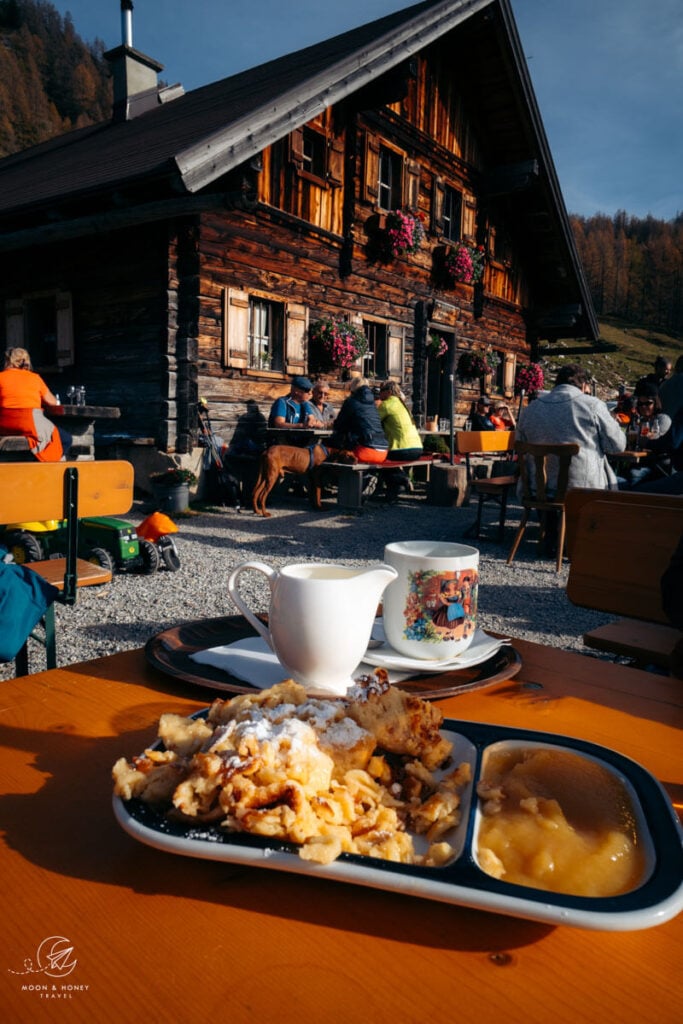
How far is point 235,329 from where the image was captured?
9.10 metres

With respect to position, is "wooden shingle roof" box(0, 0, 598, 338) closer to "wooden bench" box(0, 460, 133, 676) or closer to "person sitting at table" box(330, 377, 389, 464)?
"person sitting at table" box(330, 377, 389, 464)

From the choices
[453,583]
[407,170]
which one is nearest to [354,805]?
[453,583]

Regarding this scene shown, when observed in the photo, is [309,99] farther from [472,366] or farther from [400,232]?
[472,366]

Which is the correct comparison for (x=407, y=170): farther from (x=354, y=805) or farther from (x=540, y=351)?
(x=354, y=805)

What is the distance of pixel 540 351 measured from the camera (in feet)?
59.2

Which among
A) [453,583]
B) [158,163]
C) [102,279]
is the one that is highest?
[158,163]

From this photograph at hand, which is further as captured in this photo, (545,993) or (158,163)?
(158,163)

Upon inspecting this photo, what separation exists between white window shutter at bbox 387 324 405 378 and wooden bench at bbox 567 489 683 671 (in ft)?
32.1

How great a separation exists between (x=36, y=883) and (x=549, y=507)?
5.58 m

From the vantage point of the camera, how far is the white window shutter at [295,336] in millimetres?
10031

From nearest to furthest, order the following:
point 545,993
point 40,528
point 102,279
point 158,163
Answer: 1. point 545,993
2. point 40,528
3. point 158,163
4. point 102,279

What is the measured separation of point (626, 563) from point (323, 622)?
188 cm

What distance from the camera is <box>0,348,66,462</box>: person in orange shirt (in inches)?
231

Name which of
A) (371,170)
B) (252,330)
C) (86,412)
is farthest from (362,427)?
(371,170)
